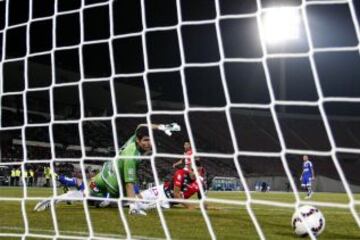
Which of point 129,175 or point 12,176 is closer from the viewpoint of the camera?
point 129,175

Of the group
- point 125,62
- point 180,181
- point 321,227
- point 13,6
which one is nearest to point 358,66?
point 125,62

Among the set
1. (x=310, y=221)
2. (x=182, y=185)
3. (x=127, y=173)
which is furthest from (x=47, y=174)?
(x=310, y=221)

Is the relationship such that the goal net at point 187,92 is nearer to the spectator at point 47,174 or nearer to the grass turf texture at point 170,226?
the spectator at point 47,174

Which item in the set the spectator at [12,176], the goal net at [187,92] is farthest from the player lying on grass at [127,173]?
the spectator at [12,176]

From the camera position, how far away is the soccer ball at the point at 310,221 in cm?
408

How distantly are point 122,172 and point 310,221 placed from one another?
2.44m

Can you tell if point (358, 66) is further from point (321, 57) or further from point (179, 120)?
point (179, 120)

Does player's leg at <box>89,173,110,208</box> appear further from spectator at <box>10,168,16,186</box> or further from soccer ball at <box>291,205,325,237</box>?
spectator at <box>10,168,16,186</box>

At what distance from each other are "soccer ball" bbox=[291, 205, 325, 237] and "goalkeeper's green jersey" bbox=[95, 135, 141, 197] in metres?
2.03

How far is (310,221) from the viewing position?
421 centimetres

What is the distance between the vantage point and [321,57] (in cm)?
2905

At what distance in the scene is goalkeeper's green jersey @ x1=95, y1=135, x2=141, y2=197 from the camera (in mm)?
5805

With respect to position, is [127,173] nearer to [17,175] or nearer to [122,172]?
[122,172]

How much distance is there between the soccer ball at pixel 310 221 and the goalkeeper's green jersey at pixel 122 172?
2.03 m
